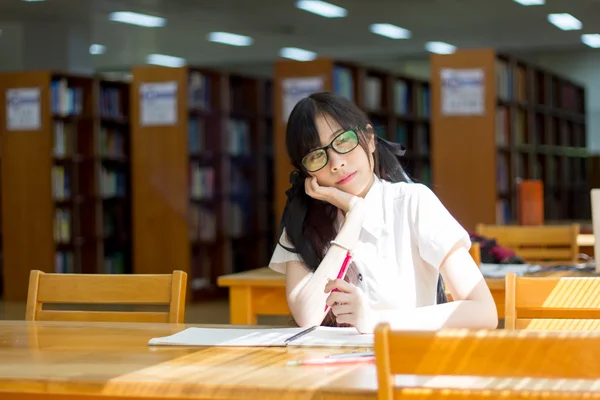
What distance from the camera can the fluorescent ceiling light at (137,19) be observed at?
1137 cm

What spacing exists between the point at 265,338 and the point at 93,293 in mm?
751

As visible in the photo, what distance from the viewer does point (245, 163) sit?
30.4ft

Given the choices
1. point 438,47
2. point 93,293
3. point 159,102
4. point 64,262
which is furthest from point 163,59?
point 93,293

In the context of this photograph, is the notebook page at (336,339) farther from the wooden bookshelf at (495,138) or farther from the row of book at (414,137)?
the row of book at (414,137)

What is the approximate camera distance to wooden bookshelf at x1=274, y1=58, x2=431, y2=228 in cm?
802

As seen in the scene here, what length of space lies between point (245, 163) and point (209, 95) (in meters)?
0.97

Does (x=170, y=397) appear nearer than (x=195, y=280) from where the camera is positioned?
Yes

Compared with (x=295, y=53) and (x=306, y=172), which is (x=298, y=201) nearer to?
(x=306, y=172)

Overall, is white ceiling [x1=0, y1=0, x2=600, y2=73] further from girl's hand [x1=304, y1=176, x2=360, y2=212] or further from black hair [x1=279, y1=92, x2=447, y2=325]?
girl's hand [x1=304, y1=176, x2=360, y2=212]

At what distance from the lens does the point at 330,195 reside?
2.12m

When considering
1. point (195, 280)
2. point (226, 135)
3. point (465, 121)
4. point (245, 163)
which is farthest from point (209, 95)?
point (465, 121)

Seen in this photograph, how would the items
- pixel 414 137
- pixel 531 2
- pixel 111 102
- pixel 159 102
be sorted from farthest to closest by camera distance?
1. pixel 531 2
2. pixel 414 137
3. pixel 111 102
4. pixel 159 102

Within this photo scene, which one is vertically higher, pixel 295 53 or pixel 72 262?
pixel 295 53

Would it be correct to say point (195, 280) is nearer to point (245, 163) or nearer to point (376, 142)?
point (245, 163)
